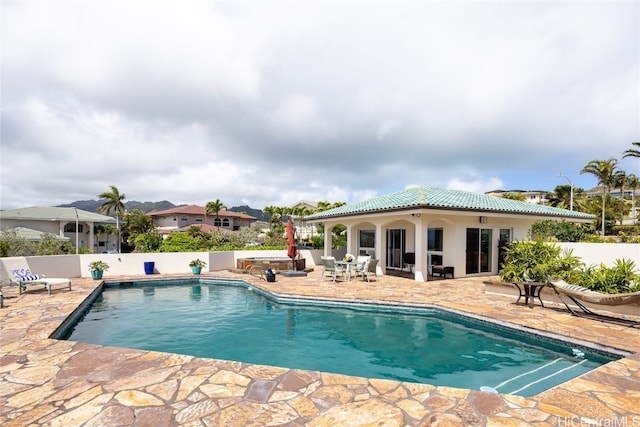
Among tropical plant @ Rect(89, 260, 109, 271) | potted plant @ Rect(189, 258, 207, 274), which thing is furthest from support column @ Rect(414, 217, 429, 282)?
tropical plant @ Rect(89, 260, 109, 271)

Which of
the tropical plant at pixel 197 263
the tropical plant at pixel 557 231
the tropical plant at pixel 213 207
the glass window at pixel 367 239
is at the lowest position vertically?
the tropical plant at pixel 197 263

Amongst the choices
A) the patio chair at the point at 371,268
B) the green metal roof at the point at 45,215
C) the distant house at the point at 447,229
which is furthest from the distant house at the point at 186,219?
the patio chair at the point at 371,268

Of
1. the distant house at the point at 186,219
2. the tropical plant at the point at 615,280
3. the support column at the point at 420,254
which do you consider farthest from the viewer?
the distant house at the point at 186,219

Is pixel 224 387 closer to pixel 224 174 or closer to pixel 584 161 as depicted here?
pixel 224 174

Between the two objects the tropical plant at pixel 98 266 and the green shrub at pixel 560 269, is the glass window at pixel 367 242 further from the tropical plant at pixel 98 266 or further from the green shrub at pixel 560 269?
the tropical plant at pixel 98 266

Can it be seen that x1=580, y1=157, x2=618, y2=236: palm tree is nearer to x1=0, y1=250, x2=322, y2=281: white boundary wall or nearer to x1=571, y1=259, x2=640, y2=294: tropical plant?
x1=571, y1=259, x2=640, y2=294: tropical plant

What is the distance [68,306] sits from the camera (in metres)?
9.66

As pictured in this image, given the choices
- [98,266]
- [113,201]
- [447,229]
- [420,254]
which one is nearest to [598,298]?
[420,254]

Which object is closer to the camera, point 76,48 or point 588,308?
point 588,308

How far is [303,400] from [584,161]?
5253cm

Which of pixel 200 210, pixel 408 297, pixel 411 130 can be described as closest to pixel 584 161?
pixel 411 130

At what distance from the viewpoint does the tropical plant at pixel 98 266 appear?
625 inches

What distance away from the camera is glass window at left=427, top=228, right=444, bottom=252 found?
52.0 ft

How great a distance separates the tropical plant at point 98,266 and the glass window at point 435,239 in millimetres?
16563
